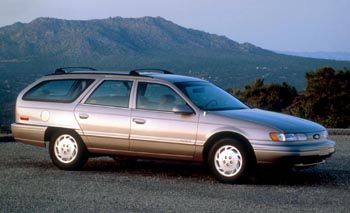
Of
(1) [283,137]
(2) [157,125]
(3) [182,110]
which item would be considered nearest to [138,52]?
(2) [157,125]

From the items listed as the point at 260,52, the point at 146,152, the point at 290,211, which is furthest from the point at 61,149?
the point at 260,52

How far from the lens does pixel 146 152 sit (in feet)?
34.4

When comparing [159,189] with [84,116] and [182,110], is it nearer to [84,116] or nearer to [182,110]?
[182,110]

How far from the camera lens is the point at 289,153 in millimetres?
9609

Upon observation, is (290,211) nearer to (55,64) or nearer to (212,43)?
(55,64)

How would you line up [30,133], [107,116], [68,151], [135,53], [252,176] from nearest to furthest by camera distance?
[252,176] → [107,116] → [68,151] → [30,133] → [135,53]

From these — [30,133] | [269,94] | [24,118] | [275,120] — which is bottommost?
[269,94]

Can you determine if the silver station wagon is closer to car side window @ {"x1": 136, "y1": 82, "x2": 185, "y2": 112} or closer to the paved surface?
car side window @ {"x1": 136, "y1": 82, "x2": 185, "y2": 112}

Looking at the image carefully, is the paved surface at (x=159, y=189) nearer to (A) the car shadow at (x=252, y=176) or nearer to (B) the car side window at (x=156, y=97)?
(A) the car shadow at (x=252, y=176)

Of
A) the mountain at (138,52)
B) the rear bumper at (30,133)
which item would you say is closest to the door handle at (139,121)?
the rear bumper at (30,133)

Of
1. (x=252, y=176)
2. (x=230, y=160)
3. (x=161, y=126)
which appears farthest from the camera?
(x=252, y=176)

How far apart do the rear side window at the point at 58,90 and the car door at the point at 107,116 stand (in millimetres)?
262

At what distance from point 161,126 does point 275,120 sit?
60.8 inches

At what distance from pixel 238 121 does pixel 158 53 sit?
121223 mm
